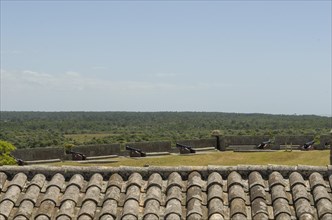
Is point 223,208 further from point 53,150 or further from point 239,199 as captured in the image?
point 53,150

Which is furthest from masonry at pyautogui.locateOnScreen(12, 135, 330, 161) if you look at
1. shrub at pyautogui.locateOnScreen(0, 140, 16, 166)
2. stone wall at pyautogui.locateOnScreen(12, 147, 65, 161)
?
shrub at pyautogui.locateOnScreen(0, 140, 16, 166)

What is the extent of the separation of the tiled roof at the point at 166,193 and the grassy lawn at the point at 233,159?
22386 millimetres

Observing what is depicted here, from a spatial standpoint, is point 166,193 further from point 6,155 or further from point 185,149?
point 185,149

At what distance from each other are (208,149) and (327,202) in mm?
29538

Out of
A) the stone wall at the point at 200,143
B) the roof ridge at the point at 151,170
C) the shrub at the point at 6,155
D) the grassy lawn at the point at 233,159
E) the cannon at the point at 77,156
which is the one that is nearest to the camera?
the roof ridge at the point at 151,170

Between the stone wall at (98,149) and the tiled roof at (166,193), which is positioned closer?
the tiled roof at (166,193)

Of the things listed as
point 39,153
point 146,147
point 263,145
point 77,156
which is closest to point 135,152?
point 146,147

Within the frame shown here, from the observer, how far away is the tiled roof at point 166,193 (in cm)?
613

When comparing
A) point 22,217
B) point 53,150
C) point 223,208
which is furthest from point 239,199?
point 53,150

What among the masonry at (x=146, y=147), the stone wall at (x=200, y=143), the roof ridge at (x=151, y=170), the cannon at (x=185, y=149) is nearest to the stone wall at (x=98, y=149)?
the masonry at (x=146, y=147)

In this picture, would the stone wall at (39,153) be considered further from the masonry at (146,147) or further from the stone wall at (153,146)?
the stone wall at (153,146)

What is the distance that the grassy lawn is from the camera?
30.1 metres

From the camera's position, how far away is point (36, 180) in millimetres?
7043

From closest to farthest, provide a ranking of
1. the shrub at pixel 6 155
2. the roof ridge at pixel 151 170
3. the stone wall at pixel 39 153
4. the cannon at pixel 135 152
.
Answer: the roof ridge at pixel 151 170 → the shrub at pixel 6 155 → the stone wall at pixel 39 153 → the cannon at pixel 135 152
